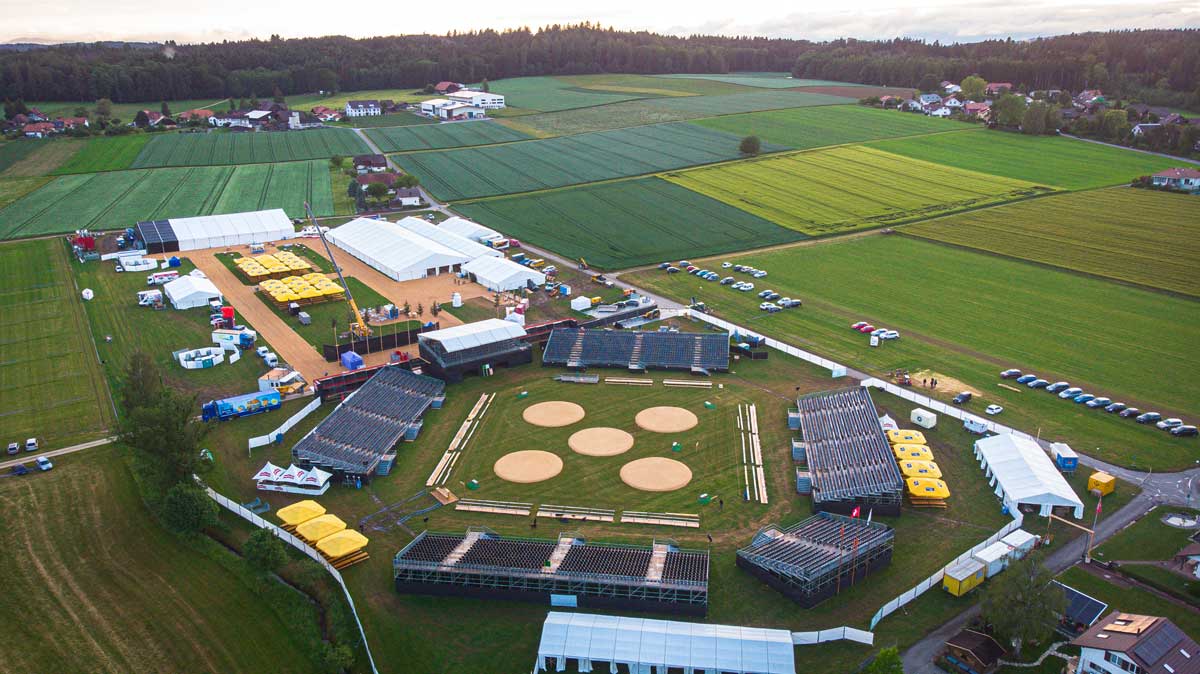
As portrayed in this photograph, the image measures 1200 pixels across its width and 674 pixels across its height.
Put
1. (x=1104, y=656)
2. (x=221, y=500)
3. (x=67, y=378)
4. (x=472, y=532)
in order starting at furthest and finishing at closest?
1. (x=67, y=378)
2. (x=221, y=500)
3. (x=472, y=532)
4. (x=1104, y=656)

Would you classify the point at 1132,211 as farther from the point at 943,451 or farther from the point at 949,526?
the point at 949,526

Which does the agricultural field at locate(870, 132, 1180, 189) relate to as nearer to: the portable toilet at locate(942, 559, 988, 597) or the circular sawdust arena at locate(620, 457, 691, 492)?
the circular sawdust arena at locate(620, 457, 691, 492)

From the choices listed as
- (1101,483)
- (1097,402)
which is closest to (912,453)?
(1101,483)

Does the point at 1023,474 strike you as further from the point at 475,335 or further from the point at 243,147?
the point at 243,147

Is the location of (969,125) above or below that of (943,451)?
above

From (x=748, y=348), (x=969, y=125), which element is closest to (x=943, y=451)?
(x=748, y=348)

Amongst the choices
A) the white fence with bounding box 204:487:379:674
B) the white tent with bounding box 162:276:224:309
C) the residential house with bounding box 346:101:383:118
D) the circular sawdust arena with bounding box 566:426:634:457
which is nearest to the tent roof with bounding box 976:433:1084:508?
the circular sawdust arena with bounding box 566:426:634:457

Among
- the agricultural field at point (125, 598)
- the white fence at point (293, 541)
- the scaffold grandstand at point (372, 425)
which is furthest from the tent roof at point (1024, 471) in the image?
the agricultural field at point (125, 598)

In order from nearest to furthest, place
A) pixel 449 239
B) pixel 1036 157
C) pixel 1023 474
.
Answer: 1. pixel 1023 474
2. pixel 449 239
3. pixel 1036 157
